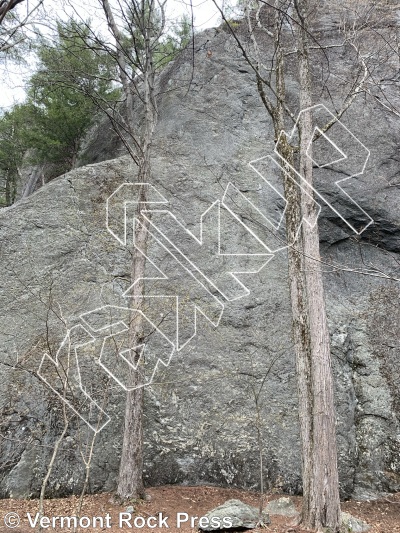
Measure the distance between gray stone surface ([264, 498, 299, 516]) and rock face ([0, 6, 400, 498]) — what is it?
592mm

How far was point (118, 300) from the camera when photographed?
25.7ft

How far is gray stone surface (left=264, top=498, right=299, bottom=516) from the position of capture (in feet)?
18.8

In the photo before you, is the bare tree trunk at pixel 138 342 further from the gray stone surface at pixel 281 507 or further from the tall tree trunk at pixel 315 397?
the tall tree trunk at pixel 315 397

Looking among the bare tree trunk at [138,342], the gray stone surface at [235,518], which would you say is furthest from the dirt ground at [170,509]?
the bare tree trunk at [138,342]

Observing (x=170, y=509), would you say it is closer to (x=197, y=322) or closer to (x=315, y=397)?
(x=315, y=397)

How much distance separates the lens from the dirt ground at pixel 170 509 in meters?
5.22

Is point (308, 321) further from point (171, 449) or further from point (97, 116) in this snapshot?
point (97, 116)

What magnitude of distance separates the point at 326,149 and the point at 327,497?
7.49 m

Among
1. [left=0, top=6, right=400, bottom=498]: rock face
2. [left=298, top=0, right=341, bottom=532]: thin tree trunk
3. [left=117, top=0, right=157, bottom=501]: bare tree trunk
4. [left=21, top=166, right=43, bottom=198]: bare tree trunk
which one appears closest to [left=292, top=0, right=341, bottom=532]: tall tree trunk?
[left=298, top=0, right=341, bottom=532]: thin tree trunk

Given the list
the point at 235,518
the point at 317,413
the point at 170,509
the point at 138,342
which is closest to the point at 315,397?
the point at 317,413

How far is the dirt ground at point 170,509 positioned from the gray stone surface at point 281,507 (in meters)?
0.21

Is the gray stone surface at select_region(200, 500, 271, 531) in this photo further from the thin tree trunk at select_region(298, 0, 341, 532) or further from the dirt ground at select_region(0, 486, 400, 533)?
the thin tree trunk at select_region(298, 0, 341, 532)

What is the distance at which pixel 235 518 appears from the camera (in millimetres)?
5035

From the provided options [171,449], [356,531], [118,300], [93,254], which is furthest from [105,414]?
[356,531]
